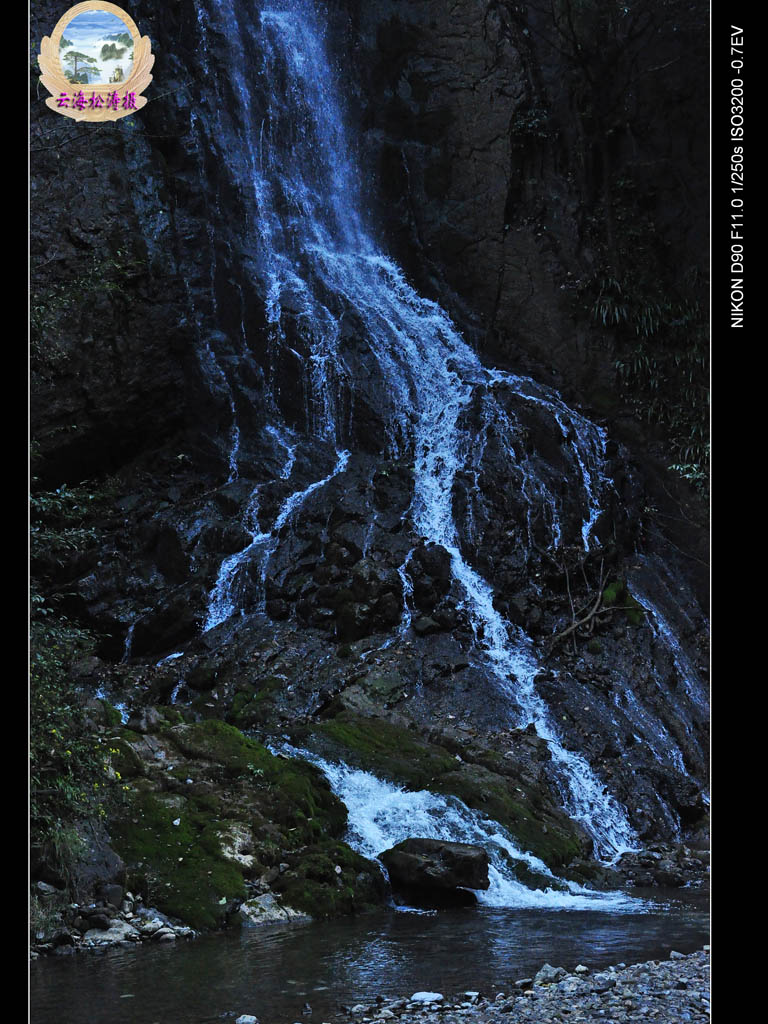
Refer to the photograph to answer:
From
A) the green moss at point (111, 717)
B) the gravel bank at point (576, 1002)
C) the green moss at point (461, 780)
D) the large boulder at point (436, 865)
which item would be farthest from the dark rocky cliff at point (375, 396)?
the gravel bank at point (576, 1002)

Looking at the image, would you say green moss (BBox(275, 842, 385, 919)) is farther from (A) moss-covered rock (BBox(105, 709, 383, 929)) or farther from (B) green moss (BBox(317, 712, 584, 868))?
(B) green moss (BBox(317, 712, 584, 868))

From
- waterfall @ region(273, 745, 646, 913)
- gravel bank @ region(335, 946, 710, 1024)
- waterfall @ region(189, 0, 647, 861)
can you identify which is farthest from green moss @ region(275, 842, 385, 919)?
waterfall @ region(189, 0, 647, 861)

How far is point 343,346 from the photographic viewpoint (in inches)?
731

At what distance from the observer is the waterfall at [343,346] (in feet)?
51.9

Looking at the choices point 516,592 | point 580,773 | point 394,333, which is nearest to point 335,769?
point 580,773

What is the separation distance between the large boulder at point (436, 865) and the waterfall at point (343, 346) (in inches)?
169

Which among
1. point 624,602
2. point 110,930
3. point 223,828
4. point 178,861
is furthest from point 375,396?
point 110,930

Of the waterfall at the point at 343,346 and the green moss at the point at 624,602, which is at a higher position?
the waterfall at the point at 343,346

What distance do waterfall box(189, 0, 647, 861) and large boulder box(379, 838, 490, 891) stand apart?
4284 millimetres

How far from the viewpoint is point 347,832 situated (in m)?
9.17

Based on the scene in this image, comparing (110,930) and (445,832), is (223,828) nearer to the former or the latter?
(110,930)

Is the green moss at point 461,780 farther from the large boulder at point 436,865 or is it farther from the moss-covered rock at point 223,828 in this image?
the large boulder at point 436,865

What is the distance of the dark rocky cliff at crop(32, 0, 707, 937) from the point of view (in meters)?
13.1
